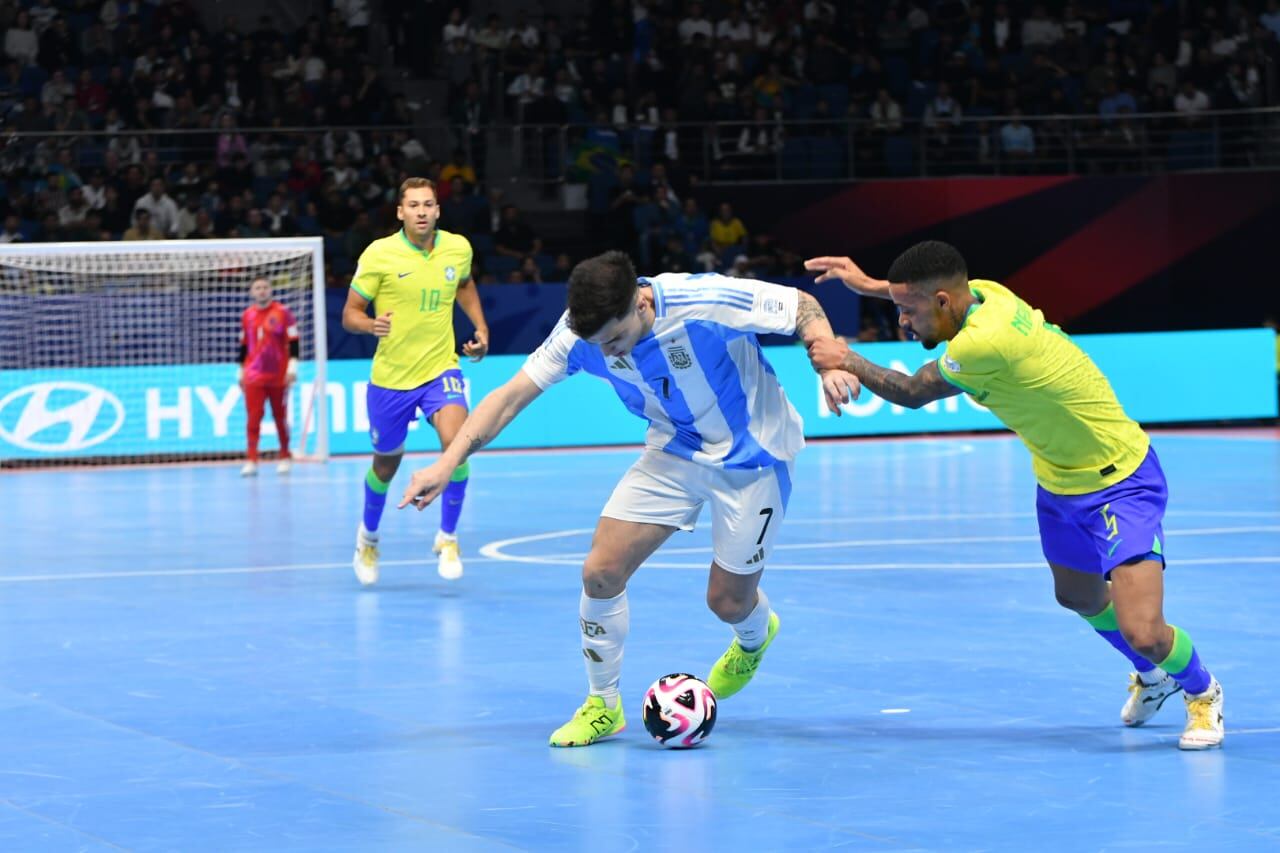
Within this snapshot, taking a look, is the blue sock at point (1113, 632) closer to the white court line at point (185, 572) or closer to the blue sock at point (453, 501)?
the blue sock at point (453, 501)

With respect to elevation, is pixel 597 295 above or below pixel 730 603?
above

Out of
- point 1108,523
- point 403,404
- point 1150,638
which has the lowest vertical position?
point 1150,638

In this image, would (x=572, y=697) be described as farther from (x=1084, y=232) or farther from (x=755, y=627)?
(x=1084, y=232)

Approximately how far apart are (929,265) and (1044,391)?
2.18ft

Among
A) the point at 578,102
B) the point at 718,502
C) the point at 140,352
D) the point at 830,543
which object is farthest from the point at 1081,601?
the point at 578,102

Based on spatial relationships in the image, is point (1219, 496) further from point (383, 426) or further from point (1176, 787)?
point (1176, 787)

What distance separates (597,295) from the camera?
662 centimetres

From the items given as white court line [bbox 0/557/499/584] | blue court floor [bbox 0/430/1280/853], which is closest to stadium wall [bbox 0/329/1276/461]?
blue court floor [bbox 0/430/1280/853]

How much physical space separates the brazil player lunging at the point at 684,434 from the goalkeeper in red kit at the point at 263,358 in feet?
44.1

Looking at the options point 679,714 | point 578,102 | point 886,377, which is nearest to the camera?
point 886,377

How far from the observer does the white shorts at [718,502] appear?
Answer: 24.5 ft

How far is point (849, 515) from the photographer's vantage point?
628 inches

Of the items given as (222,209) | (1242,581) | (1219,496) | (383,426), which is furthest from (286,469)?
(1242,581)

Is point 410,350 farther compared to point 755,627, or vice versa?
point 410,350
